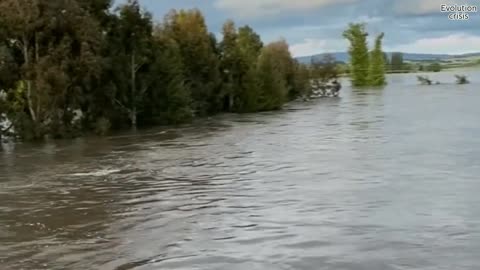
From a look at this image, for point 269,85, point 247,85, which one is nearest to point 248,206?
point 247,85

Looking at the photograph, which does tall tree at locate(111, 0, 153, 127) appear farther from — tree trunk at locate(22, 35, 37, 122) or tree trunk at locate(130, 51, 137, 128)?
tree trunk at locate(22, 35, 37, 122)

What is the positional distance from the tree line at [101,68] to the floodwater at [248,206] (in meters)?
6.29

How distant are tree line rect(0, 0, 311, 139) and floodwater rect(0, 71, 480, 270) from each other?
6.29 m

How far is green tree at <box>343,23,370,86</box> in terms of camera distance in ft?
392

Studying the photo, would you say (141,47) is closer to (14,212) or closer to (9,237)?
(14,212)

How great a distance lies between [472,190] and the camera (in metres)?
17.6

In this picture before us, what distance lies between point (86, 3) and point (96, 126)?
273 inches

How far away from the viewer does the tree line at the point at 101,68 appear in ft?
122

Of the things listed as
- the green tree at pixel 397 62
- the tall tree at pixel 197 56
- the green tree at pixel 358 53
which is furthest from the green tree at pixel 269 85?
the green tree at pixel 397 62

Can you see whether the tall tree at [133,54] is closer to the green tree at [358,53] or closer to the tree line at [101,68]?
the tree line at [101,68]

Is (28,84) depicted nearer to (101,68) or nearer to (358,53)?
(101,68)

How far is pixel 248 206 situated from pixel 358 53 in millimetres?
106891

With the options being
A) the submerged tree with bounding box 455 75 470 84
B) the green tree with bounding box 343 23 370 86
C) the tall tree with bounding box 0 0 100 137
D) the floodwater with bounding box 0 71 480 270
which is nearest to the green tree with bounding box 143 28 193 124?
the tall tree with bounding box 0 0 100 137

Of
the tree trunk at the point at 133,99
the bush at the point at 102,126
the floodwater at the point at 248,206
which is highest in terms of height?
the tree trunk at the point at 133,99
